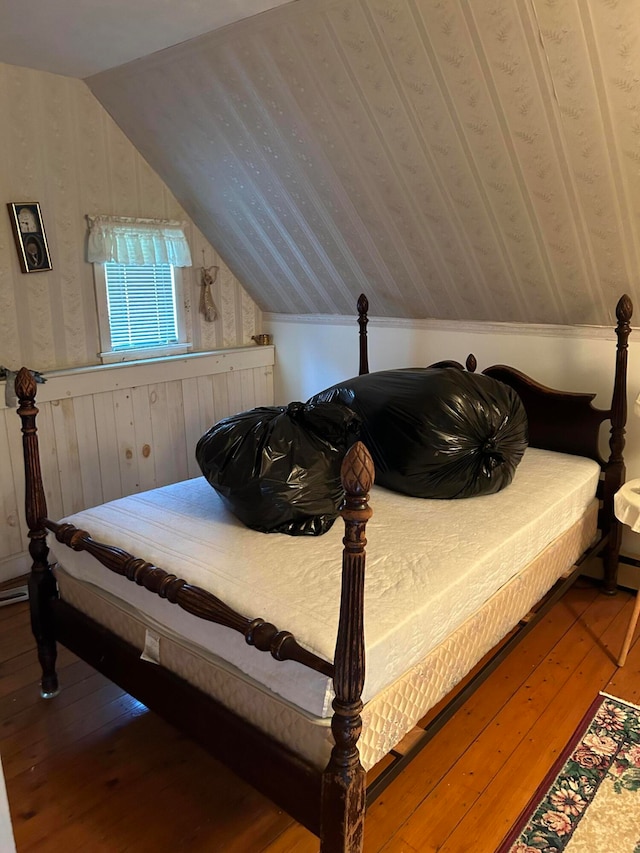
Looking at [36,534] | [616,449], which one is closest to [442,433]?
[616,449]

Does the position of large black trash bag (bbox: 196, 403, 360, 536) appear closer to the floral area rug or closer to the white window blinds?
the floral area rug

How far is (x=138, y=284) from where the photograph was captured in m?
3.54

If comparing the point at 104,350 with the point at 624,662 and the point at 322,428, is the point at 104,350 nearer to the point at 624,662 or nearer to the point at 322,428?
the point at 322,428

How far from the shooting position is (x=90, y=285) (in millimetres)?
3328

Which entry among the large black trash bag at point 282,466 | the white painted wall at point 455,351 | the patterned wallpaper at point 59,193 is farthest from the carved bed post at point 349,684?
the patterned wallpaper at point 59,193

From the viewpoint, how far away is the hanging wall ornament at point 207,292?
3.84 meters

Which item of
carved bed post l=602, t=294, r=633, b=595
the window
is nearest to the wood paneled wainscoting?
the window

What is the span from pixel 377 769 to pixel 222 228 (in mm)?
2893

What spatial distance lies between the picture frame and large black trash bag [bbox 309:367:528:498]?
170 cm

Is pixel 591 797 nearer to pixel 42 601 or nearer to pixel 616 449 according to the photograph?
pixel 616 449

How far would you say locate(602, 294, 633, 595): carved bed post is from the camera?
8.57 feet

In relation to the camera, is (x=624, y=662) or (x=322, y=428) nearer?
(x=322, y=428)

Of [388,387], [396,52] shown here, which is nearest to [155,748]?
[388,387]

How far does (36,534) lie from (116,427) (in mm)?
1384
